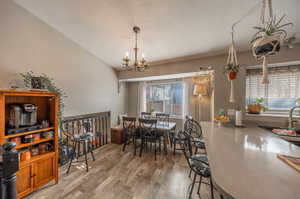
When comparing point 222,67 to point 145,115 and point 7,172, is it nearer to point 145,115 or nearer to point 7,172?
point 145,115

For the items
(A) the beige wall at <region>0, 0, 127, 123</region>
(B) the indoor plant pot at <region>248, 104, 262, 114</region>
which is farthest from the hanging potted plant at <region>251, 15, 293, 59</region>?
(A) the beige wall at <region>0, 0, 127, 123</region>

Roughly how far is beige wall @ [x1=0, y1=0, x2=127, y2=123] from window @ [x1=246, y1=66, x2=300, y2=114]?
4068mm

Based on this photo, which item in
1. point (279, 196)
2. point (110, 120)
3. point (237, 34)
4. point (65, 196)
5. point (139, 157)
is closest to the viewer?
point (279, 196)

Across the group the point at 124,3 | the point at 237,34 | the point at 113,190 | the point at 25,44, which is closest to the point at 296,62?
the point at 237,34

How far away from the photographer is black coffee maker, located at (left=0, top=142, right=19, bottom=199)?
841 millimetres

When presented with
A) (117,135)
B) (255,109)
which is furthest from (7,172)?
(255,109)

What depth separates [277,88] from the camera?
241cm

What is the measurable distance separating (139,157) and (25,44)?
132 inches

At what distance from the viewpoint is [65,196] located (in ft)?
5.57

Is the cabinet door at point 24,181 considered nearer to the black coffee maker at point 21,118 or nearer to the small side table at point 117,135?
the black coffee maker at point 21,118

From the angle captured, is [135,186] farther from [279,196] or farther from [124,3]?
[124,3]

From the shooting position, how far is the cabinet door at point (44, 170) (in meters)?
1.74

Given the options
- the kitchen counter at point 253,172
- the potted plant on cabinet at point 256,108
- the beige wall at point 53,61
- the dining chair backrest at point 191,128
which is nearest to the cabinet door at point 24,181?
the beige wall at point 53,61

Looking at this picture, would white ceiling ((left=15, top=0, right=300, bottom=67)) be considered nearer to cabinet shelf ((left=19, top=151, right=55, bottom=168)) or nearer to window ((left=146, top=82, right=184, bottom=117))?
window ((left=146, top=82, right=184, bottom=117))
